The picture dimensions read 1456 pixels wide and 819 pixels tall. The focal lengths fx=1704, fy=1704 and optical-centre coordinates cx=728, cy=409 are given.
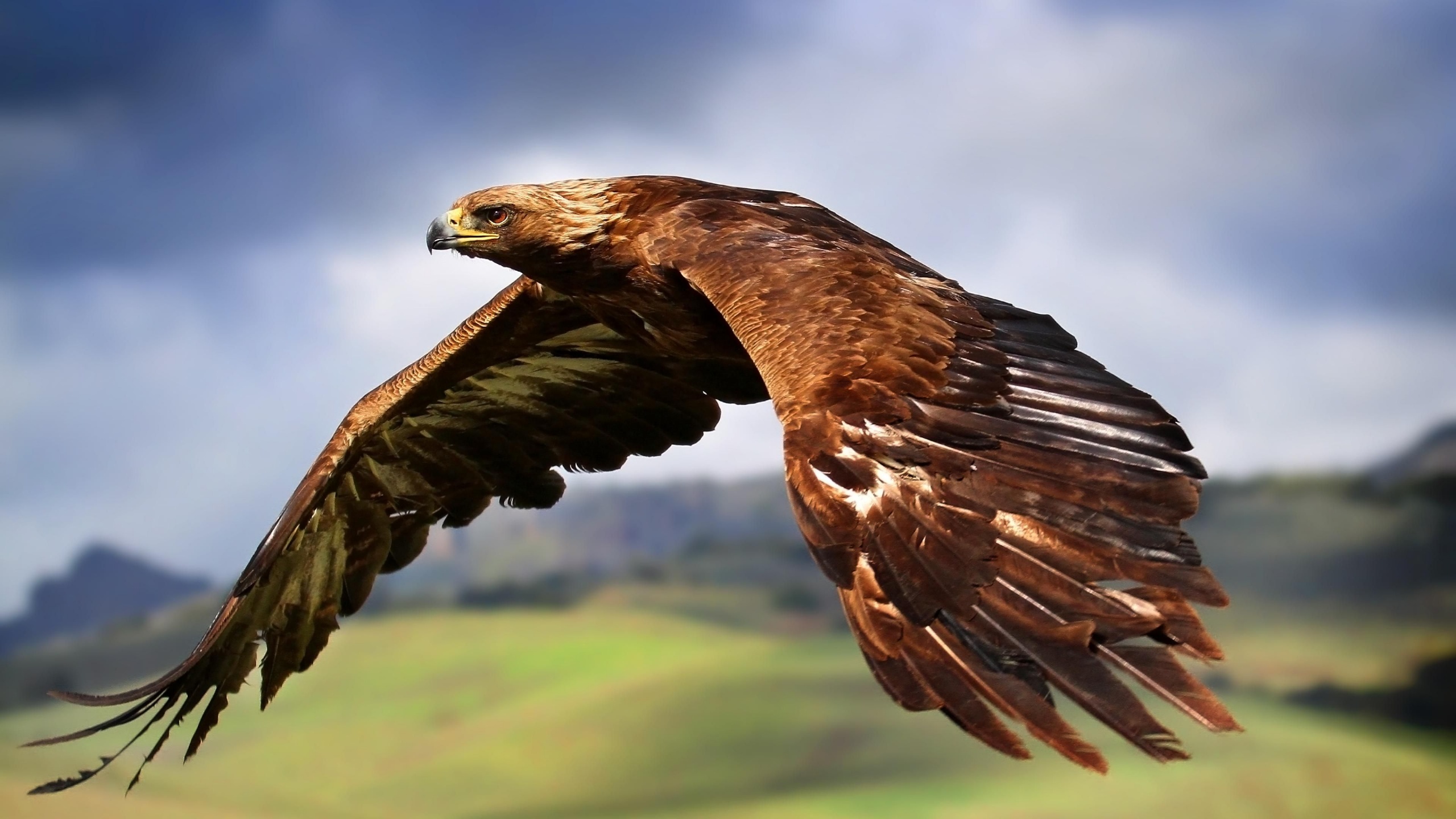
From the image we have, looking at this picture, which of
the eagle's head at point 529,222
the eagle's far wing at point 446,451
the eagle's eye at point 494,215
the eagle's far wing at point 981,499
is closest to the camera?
the eagle's far wing at point 981,499

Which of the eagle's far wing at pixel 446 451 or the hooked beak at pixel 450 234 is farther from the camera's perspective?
the eagle's far wing at pixel 446 451

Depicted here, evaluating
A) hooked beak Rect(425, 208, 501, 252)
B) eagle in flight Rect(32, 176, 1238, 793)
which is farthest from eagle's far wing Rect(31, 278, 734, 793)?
hooked beak Rect(425, 208, 501, 252)

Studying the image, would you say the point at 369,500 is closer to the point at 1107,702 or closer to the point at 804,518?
the point at 804,518

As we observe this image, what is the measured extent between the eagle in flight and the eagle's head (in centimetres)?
1

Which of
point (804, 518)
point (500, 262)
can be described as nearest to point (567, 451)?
point (500, 262)

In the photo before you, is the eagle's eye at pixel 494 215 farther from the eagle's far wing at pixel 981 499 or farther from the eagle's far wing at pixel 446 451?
the eagle's far wing at pixel 981 499

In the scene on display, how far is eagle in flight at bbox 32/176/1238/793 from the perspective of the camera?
4781 millimetres

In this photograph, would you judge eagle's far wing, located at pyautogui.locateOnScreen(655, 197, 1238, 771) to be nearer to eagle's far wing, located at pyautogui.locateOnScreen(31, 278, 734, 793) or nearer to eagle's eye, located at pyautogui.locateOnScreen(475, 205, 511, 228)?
eagle's eye, located at pyautogui.locateOnScreen(475, 205, 511, 228)

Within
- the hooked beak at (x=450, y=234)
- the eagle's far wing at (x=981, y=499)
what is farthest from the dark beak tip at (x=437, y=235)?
the eagle's far wing at (x=981, y=499)

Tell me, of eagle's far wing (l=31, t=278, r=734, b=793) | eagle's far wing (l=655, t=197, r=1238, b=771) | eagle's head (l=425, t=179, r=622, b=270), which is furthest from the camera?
eagle's far wing (l=31, t=278, r=734, b=793)

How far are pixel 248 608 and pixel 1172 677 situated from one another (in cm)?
485

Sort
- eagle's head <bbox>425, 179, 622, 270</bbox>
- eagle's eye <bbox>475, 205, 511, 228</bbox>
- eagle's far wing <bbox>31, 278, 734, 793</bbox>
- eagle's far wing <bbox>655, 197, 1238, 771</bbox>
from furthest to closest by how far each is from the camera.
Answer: eagle's far wing <bbox>31, 278, 734, 793</bbox> → eagle's eye <bbox>475, 205, 511, 228</bbox> → eagle's head <bbox>425, 179, 622, 270</bbox> → eagle's far wing <bbox>655, 197, 1238, 771</bbox>

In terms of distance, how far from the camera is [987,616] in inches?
191

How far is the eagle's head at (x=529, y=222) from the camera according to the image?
22.8ft
